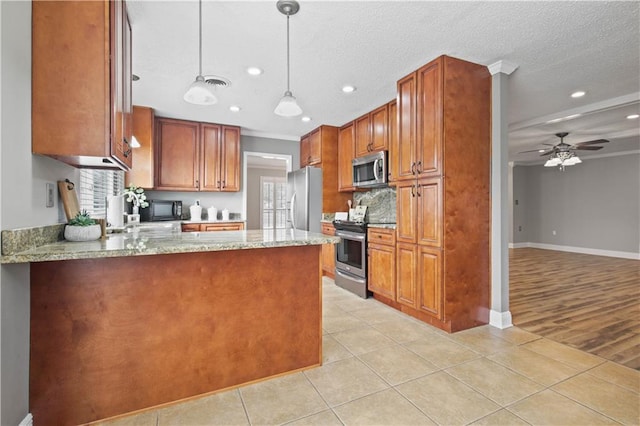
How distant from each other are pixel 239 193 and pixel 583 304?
5080mm

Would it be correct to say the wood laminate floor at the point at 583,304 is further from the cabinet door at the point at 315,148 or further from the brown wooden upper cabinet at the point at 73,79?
the brown wooden upper cabinet at the point at 73,79

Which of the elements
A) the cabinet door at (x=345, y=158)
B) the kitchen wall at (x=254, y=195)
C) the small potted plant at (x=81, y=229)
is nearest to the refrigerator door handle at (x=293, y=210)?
the cabinet door at (x=345, y=158)

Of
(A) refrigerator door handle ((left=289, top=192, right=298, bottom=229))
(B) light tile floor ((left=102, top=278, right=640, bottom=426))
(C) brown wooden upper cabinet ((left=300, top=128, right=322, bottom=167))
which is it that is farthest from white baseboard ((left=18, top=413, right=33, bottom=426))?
(C) brown wooden upper cabinet ((left=300, top=128, right=322, bottom=167))

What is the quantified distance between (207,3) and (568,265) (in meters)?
7.20

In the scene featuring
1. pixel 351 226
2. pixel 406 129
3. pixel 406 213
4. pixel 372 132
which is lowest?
pixel 351 226

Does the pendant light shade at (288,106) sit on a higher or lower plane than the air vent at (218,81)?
lower

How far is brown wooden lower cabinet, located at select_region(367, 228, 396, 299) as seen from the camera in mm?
3377

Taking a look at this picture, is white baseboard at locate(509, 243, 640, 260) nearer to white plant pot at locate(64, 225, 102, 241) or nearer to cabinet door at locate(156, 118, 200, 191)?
cabinet door at locate(156, 118, 200, 191)

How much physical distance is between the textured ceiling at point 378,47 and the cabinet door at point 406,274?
180 cm

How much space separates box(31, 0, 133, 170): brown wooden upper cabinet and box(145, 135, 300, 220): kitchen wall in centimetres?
351

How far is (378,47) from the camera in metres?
2.58

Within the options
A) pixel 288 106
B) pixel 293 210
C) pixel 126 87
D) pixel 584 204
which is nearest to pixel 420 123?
pixel 288 106

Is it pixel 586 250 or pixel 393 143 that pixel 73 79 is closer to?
pixel 393 143

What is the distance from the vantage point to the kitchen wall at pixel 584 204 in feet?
22.2
